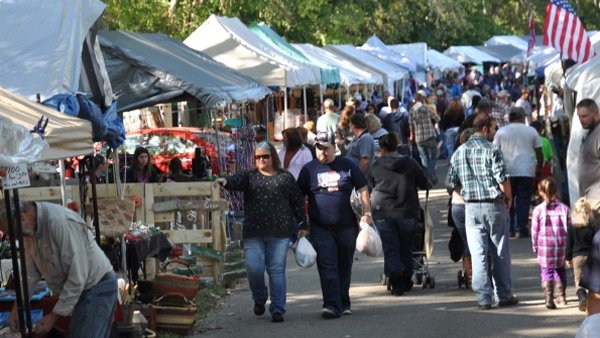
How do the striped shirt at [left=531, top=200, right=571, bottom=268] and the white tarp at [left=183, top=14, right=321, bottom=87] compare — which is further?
the white tarp at [left=183, top=14, right=321, bottom=87]

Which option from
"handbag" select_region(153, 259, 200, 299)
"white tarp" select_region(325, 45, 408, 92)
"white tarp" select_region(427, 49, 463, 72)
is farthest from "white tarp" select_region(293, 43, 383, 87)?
"handbag" select_region(153, 259, 200, 299)

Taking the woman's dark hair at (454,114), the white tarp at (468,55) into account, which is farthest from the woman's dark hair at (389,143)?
the white tarp at (468,55)

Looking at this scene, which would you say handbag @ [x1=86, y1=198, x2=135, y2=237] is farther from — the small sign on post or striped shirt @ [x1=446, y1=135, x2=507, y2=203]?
the small sign on post

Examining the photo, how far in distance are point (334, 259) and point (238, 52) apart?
1160cm

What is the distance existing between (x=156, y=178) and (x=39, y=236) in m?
8.95

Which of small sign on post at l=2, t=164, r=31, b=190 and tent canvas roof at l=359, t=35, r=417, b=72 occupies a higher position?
tent canvas roof at l=359, t=35, r=417, b=72

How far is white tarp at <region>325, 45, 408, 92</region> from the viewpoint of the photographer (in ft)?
120

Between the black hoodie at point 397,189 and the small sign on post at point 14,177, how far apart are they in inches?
223

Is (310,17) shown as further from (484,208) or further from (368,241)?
(368,241)

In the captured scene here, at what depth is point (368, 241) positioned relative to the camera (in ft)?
40.1

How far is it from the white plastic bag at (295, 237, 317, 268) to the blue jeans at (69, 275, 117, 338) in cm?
376

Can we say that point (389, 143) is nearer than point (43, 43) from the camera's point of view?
No

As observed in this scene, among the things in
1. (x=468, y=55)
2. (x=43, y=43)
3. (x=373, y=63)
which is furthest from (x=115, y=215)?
(x=468, y=55)

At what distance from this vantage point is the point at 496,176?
12.3 metres
